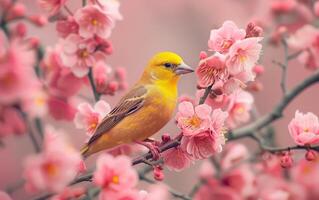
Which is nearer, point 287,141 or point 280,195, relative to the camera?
point 280,195

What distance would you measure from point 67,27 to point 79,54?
8 cm

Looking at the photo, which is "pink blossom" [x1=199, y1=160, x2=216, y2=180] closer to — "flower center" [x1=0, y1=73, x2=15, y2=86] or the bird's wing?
the bird's wing

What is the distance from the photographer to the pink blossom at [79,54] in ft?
5.80

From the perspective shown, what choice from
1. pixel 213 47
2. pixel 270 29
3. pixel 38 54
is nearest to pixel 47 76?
pixel 38 54

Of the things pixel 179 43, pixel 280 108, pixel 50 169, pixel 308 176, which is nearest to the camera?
pixel 50 169

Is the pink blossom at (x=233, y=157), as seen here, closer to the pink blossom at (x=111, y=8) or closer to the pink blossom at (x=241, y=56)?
the pink blossom at (x=111, y=8)

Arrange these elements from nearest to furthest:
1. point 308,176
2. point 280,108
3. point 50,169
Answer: point 50,169 < point 280,108 < point 308,176

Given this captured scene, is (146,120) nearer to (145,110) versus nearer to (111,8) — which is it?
A: (145,110)

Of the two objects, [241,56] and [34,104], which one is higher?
[34,104]

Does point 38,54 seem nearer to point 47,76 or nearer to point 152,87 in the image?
point 47,76

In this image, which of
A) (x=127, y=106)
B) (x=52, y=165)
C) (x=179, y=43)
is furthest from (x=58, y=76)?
(x=179, y=43)

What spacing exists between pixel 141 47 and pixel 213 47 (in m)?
3.01

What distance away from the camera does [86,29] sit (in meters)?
1.75

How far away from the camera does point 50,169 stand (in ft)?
2.98
